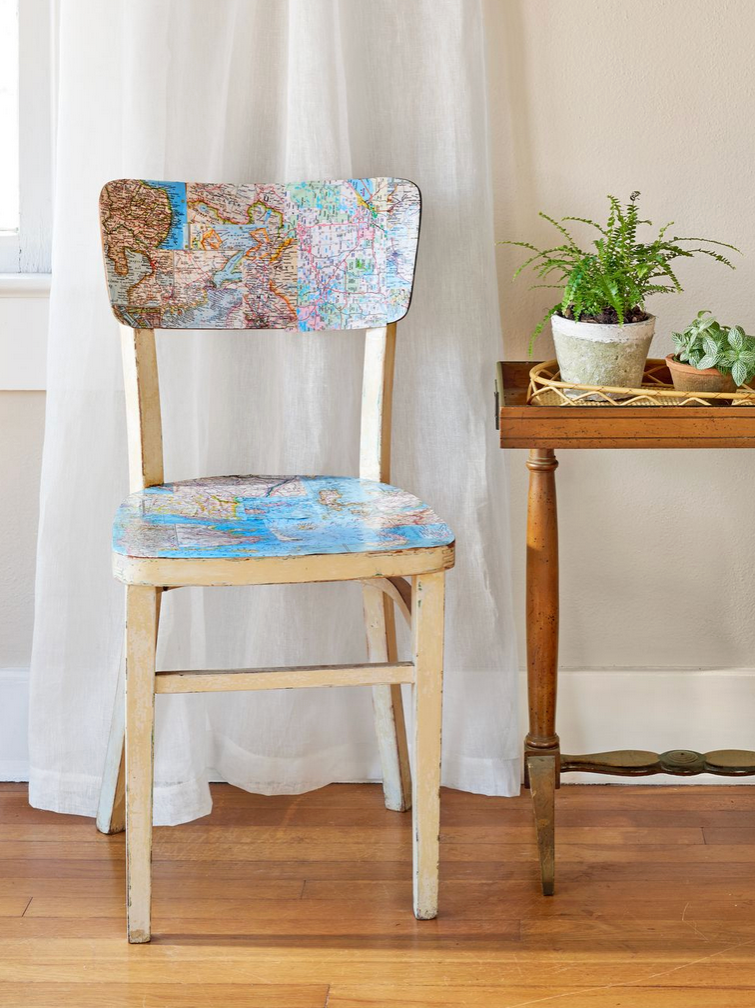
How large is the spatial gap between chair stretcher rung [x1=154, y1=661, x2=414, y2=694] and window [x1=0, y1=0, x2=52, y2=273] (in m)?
0.78

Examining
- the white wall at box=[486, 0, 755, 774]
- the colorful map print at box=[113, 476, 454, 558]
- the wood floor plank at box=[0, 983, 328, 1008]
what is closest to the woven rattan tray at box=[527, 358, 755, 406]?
the colorful map print at box=[113, 476, 454, 558]

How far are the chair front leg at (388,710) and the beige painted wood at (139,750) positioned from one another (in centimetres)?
40

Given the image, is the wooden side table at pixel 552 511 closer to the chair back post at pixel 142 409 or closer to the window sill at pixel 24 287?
the chair back post at pixel 142 409

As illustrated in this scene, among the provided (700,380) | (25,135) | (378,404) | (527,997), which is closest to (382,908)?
(527,997)

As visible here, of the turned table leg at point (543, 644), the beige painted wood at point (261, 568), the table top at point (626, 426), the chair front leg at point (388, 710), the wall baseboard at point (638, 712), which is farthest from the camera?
the wall baseboard at point (638, 712)

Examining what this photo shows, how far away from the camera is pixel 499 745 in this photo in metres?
1.71

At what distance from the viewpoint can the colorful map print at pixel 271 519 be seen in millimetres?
1234

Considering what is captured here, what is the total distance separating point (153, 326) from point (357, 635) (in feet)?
1.86

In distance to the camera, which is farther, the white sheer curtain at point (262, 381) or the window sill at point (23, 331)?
the window sill at point (23, 331)

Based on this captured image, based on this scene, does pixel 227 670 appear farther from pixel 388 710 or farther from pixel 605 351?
pixel 605 351

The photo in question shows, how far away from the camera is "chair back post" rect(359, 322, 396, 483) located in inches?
59.9

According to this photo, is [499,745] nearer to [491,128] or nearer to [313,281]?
[313,281]

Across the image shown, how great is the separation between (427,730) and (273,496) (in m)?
0.35

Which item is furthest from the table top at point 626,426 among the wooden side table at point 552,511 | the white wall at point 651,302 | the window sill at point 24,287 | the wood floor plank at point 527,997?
the window sill at point 24,287
